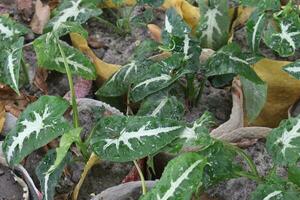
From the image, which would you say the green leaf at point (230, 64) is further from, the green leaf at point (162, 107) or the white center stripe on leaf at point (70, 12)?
the white center stripe on leaf at point (70, 12)

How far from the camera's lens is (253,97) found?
1.79 metres

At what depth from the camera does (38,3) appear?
2.15 m

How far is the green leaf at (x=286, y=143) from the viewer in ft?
4.74

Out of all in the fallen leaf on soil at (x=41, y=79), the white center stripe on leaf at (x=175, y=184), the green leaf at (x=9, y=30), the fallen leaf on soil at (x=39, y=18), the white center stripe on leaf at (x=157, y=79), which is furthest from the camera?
the fallen leaf on soil at (x=39, y=18)

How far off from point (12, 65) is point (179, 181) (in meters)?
0.59

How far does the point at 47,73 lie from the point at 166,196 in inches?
32.8

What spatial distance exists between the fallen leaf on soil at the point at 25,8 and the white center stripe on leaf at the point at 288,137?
1.05 m

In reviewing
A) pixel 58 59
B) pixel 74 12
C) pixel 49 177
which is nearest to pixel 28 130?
pixel 49 177

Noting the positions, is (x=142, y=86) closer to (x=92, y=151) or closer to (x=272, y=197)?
(x=92, y=151)

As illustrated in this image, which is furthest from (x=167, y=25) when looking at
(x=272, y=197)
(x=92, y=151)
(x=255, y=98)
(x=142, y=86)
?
(x=272, y=197)

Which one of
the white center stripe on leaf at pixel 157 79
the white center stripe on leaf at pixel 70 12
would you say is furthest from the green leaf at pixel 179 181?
the white center stripe on leaf at pixel 70 12

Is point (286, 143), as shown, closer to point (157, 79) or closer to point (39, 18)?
point (157, 79)

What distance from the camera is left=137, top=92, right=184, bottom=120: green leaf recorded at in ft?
5.60

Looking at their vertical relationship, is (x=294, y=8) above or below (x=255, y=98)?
above
